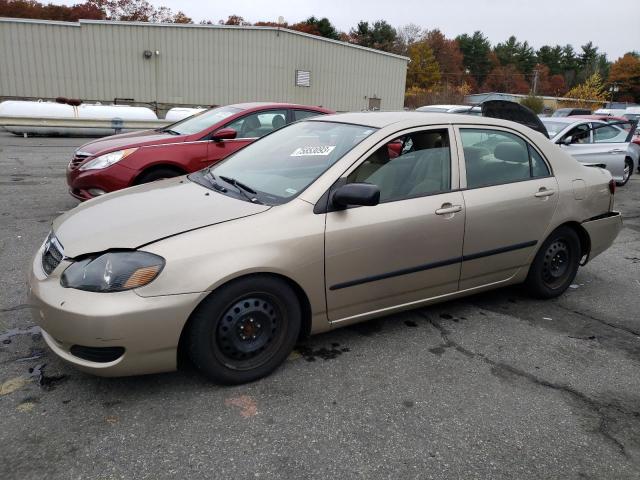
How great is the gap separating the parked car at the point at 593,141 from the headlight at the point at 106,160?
7.88 meters

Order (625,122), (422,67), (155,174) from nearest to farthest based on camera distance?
(155,174)
(625,122)
(422,67)

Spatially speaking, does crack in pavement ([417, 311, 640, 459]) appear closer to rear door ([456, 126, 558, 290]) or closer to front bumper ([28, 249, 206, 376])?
rear door ([456, 126, 558, 290])

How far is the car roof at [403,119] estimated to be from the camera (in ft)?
12.3

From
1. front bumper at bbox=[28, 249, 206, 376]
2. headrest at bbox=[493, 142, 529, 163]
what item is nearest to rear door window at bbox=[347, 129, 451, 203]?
headrest at bbox=[493, 142, 529, 163]

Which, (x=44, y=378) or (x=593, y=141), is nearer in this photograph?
(x=44, y=378)

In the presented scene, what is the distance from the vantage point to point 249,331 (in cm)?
297

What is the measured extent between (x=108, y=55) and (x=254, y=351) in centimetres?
2797

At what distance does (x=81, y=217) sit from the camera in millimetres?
3285

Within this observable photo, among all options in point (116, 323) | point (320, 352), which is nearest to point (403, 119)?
point (320, 352)

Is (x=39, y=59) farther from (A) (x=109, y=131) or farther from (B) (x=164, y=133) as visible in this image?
(B) (x=164, y=133)

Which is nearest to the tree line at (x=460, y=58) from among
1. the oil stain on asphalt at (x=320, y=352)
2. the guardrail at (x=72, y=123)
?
the guardrail at (x=72, y=123)

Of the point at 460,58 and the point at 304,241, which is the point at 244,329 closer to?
the point at 304,241

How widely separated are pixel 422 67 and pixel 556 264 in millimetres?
78251

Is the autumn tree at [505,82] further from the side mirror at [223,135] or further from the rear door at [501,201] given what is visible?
the rear door at [501,201]
